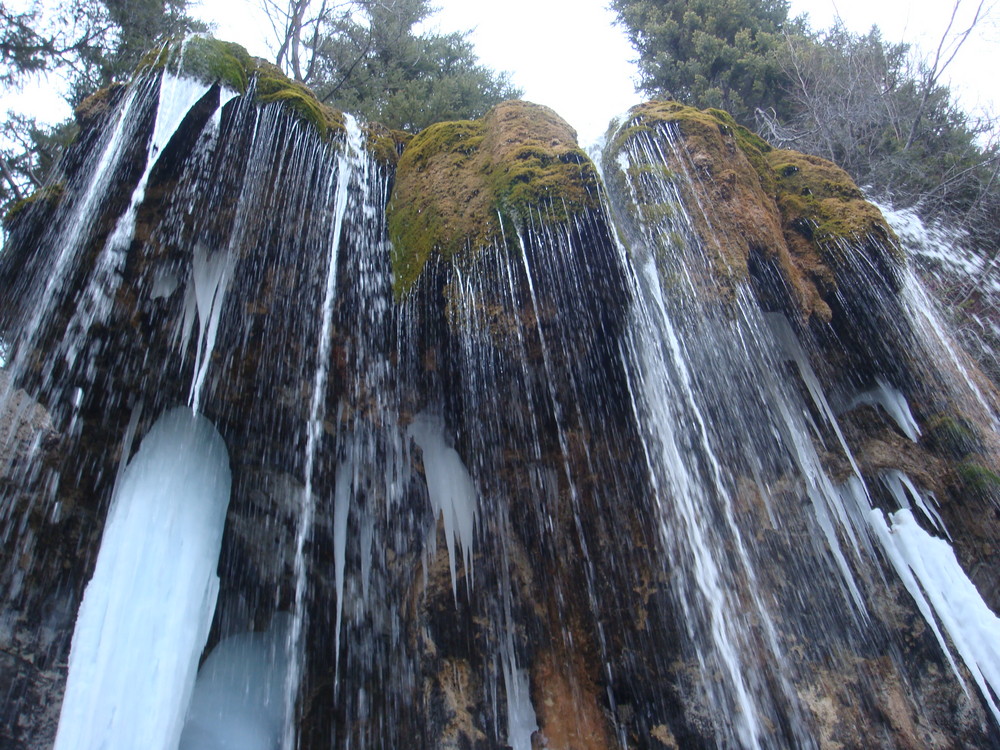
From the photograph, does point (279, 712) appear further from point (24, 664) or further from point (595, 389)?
point (595, 389)

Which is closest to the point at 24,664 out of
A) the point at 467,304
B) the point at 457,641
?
the point at 457,641

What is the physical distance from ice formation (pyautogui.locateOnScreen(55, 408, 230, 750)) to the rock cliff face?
231 millimetres

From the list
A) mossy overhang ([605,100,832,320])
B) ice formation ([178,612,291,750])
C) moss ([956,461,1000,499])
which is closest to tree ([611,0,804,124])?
mossy overhang ([605,100,832,320])

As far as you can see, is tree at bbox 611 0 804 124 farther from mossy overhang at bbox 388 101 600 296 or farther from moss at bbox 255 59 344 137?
moss at bbox 255 59 344 137

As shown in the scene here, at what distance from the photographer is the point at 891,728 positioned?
3496 millimetres

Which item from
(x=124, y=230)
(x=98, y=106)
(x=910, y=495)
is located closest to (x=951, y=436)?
(x=910, y=495)

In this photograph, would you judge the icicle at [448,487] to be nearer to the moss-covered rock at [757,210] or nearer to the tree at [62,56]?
the moss-covered rock at [757,210]

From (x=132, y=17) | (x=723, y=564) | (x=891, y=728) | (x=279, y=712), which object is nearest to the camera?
(x=891, y=728)

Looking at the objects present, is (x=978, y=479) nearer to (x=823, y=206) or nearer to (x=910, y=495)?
(x=910, y=495)

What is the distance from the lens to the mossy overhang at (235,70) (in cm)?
473

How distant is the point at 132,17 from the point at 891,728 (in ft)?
39.5

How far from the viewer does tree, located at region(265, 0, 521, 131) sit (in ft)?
32.0

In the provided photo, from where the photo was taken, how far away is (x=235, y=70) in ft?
16.0

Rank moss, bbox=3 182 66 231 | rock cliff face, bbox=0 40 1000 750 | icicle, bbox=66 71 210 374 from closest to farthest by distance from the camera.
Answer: rock cliff face, bbox=0 40 1000 750 < icicle, bbox=66 71 210 374 < moss, bbox=3 182 66 231
